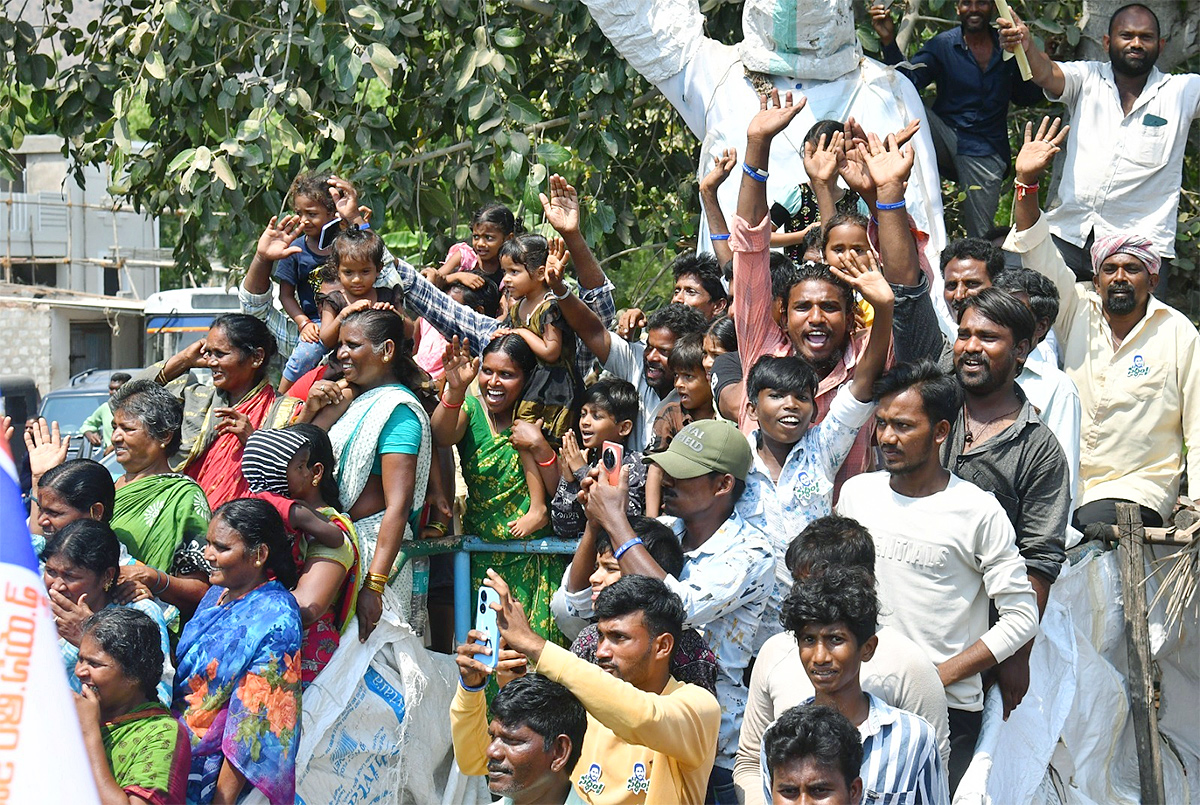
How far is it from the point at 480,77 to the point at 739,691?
3252mm

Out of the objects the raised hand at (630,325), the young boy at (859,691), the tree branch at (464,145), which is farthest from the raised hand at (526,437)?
the tree branch at (464,145)

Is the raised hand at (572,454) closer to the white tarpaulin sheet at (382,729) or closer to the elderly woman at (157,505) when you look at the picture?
the white tarpaulin sheet at (382,729)

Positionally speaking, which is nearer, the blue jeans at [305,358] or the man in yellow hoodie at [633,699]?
the man in yellow hoodie at [633,699]

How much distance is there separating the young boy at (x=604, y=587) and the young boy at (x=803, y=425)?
1.12ft

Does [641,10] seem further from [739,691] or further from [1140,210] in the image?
[739,691]

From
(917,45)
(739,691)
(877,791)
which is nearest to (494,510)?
(739,691)

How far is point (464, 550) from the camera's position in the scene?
4.84 meters

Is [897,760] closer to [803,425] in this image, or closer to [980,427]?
[803,425]

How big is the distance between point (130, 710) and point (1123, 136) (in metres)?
4.48

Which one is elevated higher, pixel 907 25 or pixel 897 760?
pixel 907 25

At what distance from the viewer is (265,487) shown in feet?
13.6

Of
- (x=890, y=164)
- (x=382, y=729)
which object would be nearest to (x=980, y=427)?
(x=890, y=164)

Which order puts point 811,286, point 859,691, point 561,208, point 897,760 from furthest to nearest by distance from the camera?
point 561,208 < point 811,286 < point 859,691 < point 897,760

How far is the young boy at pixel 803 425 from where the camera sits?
4.02 meters
